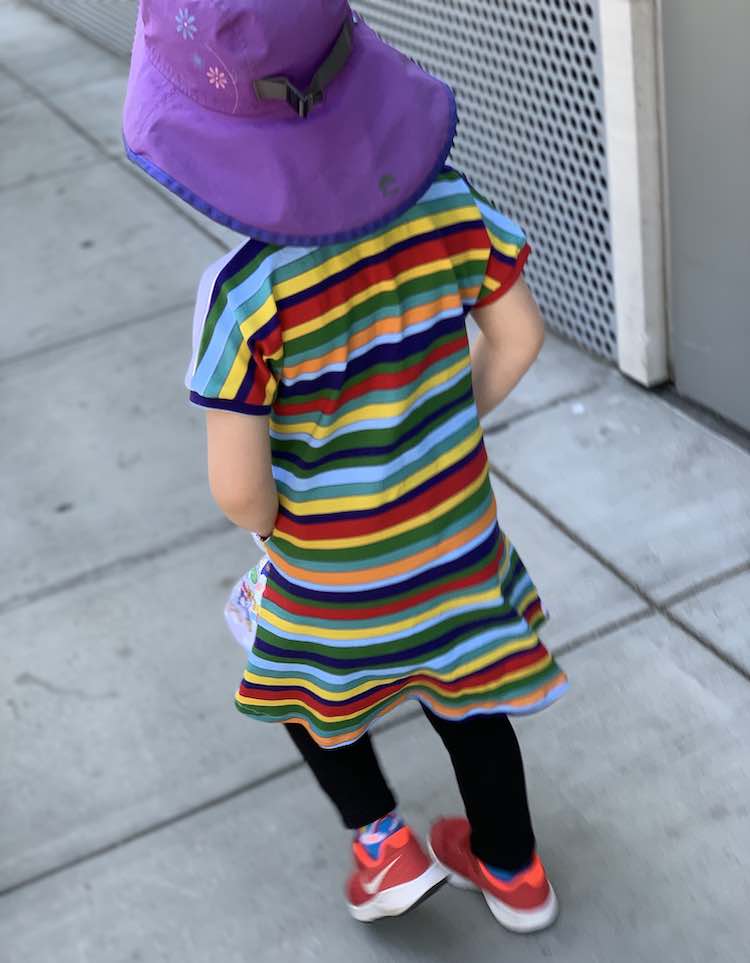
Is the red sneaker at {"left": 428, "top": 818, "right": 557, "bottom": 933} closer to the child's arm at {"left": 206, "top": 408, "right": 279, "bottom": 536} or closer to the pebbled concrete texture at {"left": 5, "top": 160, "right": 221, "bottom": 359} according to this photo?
the child's arm at {"left": 206, "top": 408, "right": 279, "bottom": 536}

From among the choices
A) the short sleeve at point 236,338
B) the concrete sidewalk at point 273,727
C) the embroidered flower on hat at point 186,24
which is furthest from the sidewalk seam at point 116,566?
the embroidered flower on hat at point 186,24

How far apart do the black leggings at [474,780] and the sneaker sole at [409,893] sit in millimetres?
84

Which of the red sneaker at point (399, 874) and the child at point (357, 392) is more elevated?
the child at point (357, 392)

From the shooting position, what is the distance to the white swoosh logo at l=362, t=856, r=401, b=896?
2.18 meters

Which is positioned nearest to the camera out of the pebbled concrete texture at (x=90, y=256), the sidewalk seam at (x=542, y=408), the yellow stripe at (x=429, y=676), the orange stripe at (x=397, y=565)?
the orange stripe at (x=397, y=565)

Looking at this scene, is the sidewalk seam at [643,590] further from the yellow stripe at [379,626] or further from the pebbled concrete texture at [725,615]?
the yellow stripe at [379,626]

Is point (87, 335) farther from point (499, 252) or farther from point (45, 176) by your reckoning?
point (499, 252)

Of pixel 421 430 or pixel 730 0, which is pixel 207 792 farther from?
pixel 730 0

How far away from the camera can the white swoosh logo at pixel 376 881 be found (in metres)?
2.18

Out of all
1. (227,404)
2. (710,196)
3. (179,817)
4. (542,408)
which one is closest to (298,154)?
(227,404)

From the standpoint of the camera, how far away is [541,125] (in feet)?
12.2

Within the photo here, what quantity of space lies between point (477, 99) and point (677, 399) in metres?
1.13

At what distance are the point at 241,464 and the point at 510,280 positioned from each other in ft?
1.42

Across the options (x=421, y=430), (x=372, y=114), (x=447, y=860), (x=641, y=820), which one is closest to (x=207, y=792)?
(x=447, y=860)
